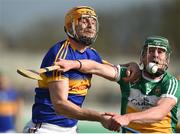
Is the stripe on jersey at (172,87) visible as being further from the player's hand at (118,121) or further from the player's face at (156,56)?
the player's hand at (118,121)

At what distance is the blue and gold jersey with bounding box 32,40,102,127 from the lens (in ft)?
19.6

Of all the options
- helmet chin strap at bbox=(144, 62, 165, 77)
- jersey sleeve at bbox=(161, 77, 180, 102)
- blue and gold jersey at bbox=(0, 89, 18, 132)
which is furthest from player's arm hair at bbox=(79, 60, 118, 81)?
blue and gold jersey at bbox=(0, 89, 18, 132)

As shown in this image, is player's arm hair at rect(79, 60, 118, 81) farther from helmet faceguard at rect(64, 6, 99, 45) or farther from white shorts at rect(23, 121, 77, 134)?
white shorts at rect(23, 121, 77, 134)

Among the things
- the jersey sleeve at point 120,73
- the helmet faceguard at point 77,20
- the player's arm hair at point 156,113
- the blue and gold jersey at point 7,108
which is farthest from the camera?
the blue and gold jersey at point 7,108

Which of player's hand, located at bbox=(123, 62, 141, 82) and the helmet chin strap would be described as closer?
the helmet chin strap

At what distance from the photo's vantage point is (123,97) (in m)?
6.32

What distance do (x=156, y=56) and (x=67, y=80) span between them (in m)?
0.74

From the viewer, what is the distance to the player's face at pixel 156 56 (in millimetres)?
6027

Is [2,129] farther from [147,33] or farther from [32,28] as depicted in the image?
[32,28]

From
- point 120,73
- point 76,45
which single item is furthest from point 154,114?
point 76,45

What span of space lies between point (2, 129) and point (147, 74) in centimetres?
303

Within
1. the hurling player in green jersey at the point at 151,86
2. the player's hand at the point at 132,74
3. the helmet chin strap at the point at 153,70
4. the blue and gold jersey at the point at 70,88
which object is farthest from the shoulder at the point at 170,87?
the blue and gold jersey at the point at 70,88

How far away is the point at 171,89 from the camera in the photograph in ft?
19.9

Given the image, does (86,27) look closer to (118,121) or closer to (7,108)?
(118,121)
